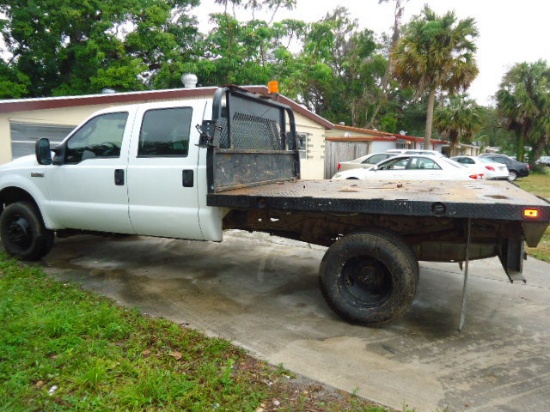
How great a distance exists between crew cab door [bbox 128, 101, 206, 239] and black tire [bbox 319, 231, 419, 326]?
1.51m

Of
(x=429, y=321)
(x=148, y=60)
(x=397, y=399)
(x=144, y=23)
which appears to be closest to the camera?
(x=397, y=399)

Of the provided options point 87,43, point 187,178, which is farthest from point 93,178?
point 87,43

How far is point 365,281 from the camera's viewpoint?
145 inches

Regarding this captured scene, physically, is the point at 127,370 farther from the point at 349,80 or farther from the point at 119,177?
the point at 349,80

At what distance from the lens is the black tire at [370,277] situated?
11.3 feet

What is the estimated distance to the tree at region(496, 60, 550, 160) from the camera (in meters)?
30.7

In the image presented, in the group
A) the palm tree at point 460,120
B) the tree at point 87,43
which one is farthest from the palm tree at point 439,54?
the tree at point 87,43

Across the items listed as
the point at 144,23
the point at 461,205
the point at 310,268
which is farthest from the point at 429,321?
the point at 144,23

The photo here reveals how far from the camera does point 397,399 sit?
263cm

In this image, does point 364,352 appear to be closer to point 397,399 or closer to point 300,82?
point 397,399

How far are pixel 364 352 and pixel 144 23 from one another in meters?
21.0

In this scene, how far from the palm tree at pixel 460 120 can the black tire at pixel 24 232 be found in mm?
30223

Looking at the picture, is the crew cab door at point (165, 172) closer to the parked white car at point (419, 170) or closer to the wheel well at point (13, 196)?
the wheel well at point (13, 196)

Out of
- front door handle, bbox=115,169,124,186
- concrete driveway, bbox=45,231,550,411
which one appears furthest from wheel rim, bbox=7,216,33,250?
front door handle, bbox=115,169,124,186
